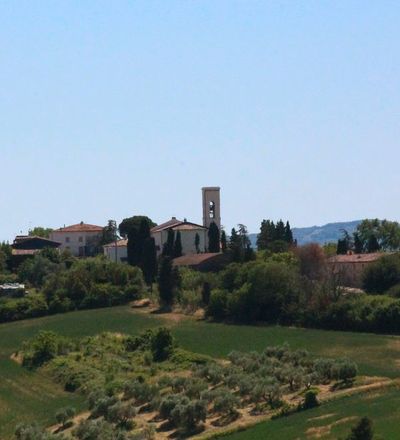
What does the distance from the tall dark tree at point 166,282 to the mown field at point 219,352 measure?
331 centimetres

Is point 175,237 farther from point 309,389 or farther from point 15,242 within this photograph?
point 309,389

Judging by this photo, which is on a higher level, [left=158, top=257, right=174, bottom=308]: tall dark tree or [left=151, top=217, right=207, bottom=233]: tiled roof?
[left=151, top=217, right=207, bottom=233]: tiled roof

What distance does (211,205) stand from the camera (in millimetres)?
134125

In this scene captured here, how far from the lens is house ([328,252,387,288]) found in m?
93.9

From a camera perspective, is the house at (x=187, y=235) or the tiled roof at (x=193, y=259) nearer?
the tiled roof at (x=193, y=259)

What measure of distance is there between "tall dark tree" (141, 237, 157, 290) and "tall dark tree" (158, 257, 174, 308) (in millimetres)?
11448

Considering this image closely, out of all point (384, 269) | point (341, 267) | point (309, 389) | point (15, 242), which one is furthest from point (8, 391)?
point (15, 242)

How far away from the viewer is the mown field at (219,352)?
45.8m

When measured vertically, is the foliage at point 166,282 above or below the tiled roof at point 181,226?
below

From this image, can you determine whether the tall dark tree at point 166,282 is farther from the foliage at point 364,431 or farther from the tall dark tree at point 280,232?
the foliage at point 364,431

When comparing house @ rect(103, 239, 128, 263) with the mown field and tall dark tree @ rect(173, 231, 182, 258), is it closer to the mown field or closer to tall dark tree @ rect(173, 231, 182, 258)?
tall dark tree @ rect(173, 231, 182, 258)

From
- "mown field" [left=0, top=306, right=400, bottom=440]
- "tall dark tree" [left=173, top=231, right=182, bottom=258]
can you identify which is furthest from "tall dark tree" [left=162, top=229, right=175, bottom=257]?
"mown field" [left=0, top=306, right=400, bottom=440]

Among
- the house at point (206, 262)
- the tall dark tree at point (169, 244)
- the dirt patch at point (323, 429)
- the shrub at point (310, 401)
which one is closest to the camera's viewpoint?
the dirt patch at point (323, 429)

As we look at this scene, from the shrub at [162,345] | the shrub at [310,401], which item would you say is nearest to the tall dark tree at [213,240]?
the shrub at [162,345]
